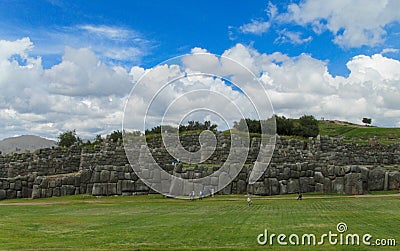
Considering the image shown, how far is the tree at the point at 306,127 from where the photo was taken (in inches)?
3145

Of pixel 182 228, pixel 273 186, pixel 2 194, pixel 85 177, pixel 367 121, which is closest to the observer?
pixel 182 228

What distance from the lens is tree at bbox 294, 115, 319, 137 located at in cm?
7988

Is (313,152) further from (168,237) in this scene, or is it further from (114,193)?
(168,237)

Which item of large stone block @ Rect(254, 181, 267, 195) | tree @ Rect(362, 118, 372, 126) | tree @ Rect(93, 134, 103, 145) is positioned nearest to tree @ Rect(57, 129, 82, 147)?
tree @ Rect(93, 134, 103, 145)

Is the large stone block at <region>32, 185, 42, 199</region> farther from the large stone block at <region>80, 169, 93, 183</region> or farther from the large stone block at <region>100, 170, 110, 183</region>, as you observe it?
the large stone block at <region>100, 170, 110, 183</region>

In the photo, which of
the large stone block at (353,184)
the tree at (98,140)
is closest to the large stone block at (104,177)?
the large stone block at (353,184)

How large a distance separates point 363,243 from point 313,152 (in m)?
38.8

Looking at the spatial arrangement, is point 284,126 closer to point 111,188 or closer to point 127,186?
point 127,186

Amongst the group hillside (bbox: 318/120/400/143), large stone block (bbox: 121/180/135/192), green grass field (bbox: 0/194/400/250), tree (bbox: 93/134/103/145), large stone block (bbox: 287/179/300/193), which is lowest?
green grass field (bbox: 0/194/400/250)

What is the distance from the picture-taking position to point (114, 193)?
1395 inches

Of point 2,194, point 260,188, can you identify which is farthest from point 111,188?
point 260,188

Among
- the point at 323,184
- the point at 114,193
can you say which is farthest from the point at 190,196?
the point at 323,184

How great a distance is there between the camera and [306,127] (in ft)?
271

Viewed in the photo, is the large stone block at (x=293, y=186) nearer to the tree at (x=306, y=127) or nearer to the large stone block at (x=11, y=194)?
the large stone block at (x=11, y=194)
